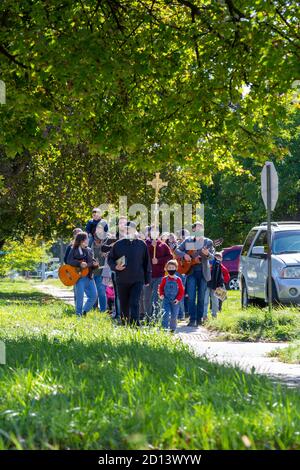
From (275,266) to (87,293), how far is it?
11.5 feet

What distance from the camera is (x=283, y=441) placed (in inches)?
221

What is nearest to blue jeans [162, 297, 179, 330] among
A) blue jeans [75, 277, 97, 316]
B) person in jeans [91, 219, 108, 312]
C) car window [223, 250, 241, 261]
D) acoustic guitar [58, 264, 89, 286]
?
blue jeans [75, 277, 97, 316]

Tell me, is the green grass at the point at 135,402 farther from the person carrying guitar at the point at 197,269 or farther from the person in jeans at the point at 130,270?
the person carrying guitar at the point at 197,269

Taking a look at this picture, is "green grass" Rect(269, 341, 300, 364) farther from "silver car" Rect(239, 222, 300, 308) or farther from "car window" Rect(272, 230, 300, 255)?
A: "car window" Rect(272, 230, 300, 255)

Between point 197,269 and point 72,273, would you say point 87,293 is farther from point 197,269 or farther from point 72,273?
point 197,269

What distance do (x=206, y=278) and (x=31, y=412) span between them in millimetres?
12881

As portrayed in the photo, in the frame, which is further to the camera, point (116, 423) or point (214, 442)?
point (116, 423)

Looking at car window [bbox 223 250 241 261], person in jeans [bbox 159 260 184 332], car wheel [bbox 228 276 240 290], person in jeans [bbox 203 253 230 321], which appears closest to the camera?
person in jeans [bbox 159 260 184 332]

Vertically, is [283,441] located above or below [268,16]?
below

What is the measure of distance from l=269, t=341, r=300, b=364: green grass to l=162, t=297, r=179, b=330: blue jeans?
387 centimetres

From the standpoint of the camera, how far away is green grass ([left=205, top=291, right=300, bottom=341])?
49.2 ft

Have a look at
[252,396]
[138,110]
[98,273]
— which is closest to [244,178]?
[98,273]

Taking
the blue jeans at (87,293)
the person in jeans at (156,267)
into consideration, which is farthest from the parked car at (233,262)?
the blue jeans at (87,293)

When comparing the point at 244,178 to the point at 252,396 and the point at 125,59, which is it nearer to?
the point at 125,59
